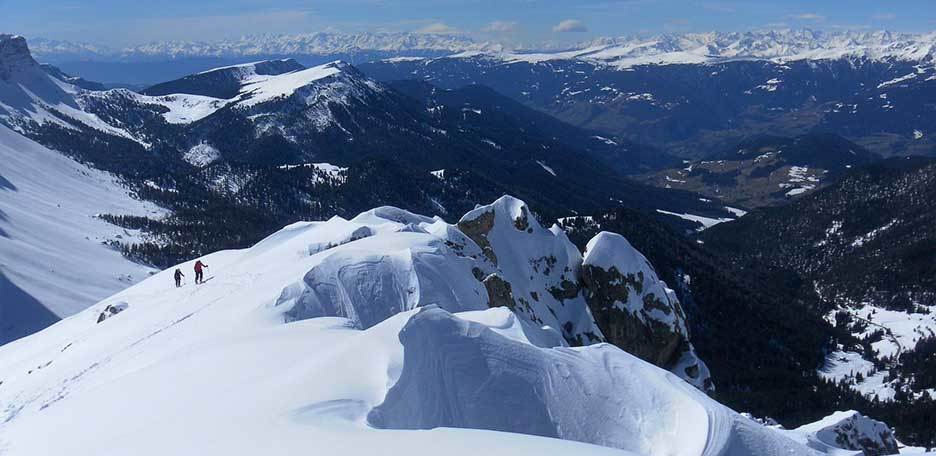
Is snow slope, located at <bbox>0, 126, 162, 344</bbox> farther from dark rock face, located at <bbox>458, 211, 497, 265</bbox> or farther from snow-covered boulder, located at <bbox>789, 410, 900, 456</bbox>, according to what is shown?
snow-covered boulder, located at <bbox>789, 410, 900, 456</bbox>

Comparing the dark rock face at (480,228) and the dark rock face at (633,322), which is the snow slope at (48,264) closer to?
the dark rock face at (480,228)

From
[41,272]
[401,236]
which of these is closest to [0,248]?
[41,272]

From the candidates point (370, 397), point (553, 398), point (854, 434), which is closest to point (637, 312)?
point (854, 434)

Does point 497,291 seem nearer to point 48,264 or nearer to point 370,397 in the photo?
point 370,397

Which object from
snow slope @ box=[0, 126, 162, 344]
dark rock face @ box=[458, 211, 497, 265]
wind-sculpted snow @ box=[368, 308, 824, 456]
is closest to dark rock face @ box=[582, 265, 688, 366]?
dark rock face @ box=[458, 211, 497, 265]

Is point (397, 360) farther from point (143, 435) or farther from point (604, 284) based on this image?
point (604, 284)

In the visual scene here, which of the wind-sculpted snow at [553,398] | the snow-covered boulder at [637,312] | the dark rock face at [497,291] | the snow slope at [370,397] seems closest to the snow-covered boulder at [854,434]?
the snow slope at [370,397]
